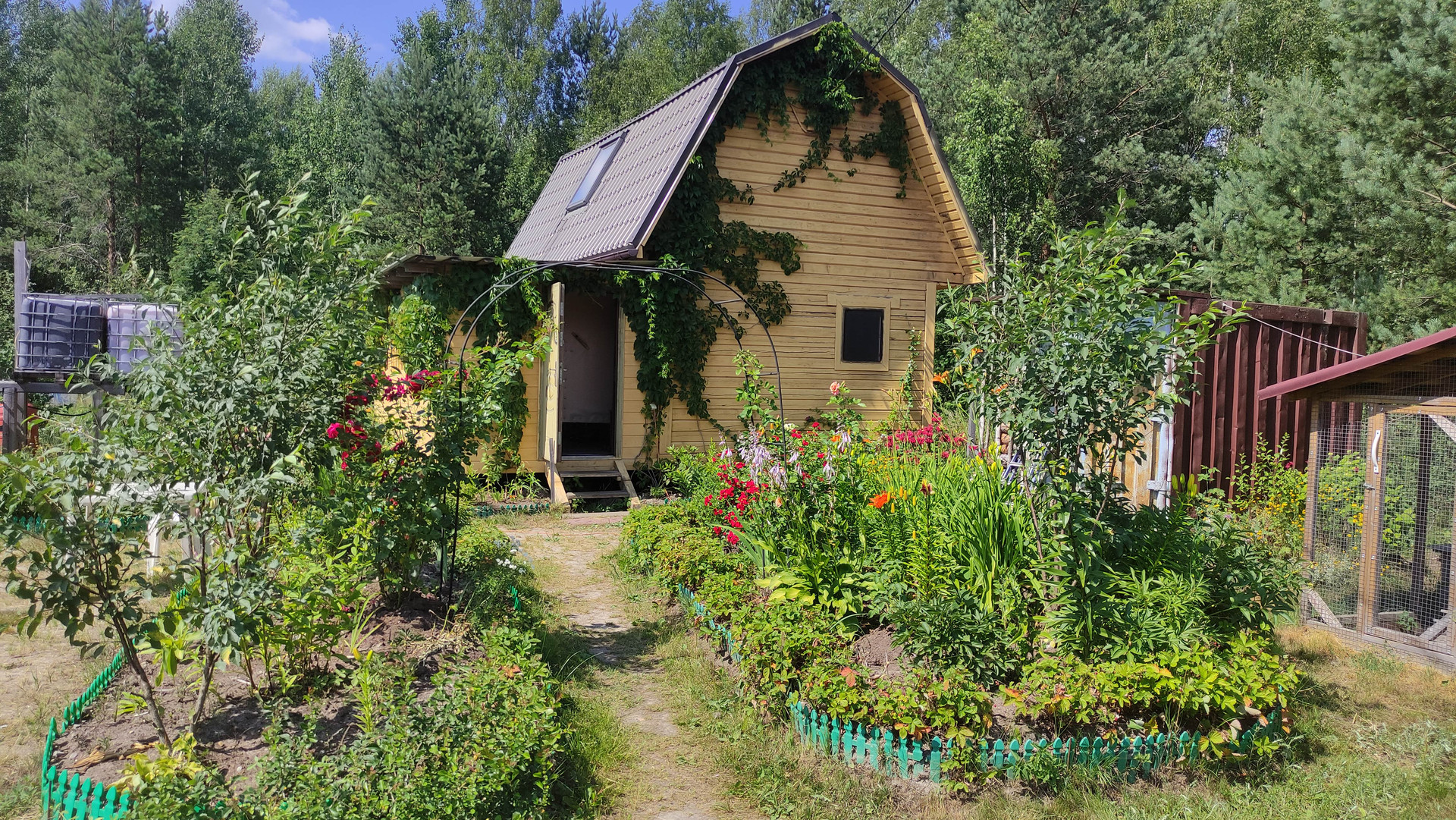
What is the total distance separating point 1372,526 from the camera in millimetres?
6953

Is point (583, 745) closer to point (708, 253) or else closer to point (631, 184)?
point (708, 253)

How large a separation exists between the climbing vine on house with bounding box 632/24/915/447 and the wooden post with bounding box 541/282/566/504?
949 millimetres

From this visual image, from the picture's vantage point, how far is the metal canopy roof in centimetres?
648

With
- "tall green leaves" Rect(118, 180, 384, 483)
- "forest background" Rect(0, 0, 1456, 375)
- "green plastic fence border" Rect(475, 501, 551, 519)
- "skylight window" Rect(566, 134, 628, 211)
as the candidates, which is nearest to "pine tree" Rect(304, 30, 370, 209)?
"forest background" Rect(0, 0, 1456, 375)

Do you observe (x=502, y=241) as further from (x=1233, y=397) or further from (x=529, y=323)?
(x=1233, y=397)

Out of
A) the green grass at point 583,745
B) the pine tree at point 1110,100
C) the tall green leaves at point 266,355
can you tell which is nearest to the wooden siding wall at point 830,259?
the green grass at point 583,745

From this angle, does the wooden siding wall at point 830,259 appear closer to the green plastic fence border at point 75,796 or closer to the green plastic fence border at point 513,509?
the green plastic fence border at point 513,509

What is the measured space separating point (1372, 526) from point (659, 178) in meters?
8.81

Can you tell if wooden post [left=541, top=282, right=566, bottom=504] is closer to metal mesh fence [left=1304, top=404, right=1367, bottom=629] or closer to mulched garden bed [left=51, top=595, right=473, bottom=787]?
mulched garden bed [left=51, top=595, right=473, bottom=787]

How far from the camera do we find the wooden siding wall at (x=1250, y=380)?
9711 mm

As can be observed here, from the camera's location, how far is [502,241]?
31.0 m

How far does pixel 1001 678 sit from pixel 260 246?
4.63m

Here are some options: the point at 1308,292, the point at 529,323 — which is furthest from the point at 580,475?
the point at 1308,292

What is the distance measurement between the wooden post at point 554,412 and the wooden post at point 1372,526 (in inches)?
333
